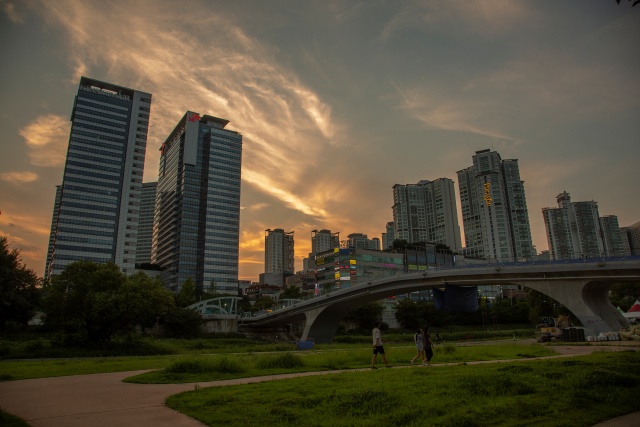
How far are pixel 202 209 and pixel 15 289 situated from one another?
105 metres

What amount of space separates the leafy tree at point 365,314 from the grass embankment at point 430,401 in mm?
90860

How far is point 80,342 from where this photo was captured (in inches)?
1559

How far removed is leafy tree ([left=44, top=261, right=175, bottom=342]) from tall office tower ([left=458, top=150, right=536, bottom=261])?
151 m

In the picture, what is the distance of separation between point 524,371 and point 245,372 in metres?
10.3

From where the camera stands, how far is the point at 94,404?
1048cm

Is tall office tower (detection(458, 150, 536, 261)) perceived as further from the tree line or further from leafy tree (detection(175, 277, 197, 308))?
leafy tree (detection(175, 277, 197, 308))

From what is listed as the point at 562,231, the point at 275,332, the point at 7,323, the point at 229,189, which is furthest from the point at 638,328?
the point at 562,231


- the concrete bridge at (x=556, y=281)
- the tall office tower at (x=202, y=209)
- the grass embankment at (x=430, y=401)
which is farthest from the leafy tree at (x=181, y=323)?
the tall office tower at (x=202, y=209)

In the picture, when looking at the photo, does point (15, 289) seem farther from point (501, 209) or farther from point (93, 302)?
point (501, 209)

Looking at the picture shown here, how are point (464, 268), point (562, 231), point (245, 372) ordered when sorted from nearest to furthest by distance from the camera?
point (245, 372) < point (464, 268) < point (562, 231)

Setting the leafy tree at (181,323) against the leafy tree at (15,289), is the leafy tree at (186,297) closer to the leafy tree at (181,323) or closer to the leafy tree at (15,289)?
the leafy tree at (181,323)

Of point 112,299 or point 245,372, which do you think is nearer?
point 245,372

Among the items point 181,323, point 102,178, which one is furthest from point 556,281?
point 102,178

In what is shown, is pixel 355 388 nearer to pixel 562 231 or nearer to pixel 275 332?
pixel 275 332
